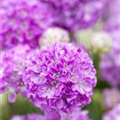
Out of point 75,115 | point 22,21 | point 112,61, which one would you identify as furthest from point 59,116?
point 112,61

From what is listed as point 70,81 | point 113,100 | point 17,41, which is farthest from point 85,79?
point 113,100

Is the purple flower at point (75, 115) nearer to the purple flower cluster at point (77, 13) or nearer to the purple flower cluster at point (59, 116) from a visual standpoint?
the purple flower cluster at point (59, 116)

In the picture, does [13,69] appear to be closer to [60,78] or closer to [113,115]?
[60,78]

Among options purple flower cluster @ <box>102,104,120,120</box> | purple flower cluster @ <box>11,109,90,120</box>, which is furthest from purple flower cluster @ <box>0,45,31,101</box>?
purple flower cluster @ <box>102,104,120,120</box>

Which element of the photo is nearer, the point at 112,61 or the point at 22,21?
the point at 22,21

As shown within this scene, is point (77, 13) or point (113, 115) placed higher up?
point (77, 13)

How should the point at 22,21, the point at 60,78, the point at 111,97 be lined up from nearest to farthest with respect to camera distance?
the point at 60,78 → the point at 22,21 → the point at 111,97

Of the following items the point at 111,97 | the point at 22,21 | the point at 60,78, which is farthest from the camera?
the point at 111,97
